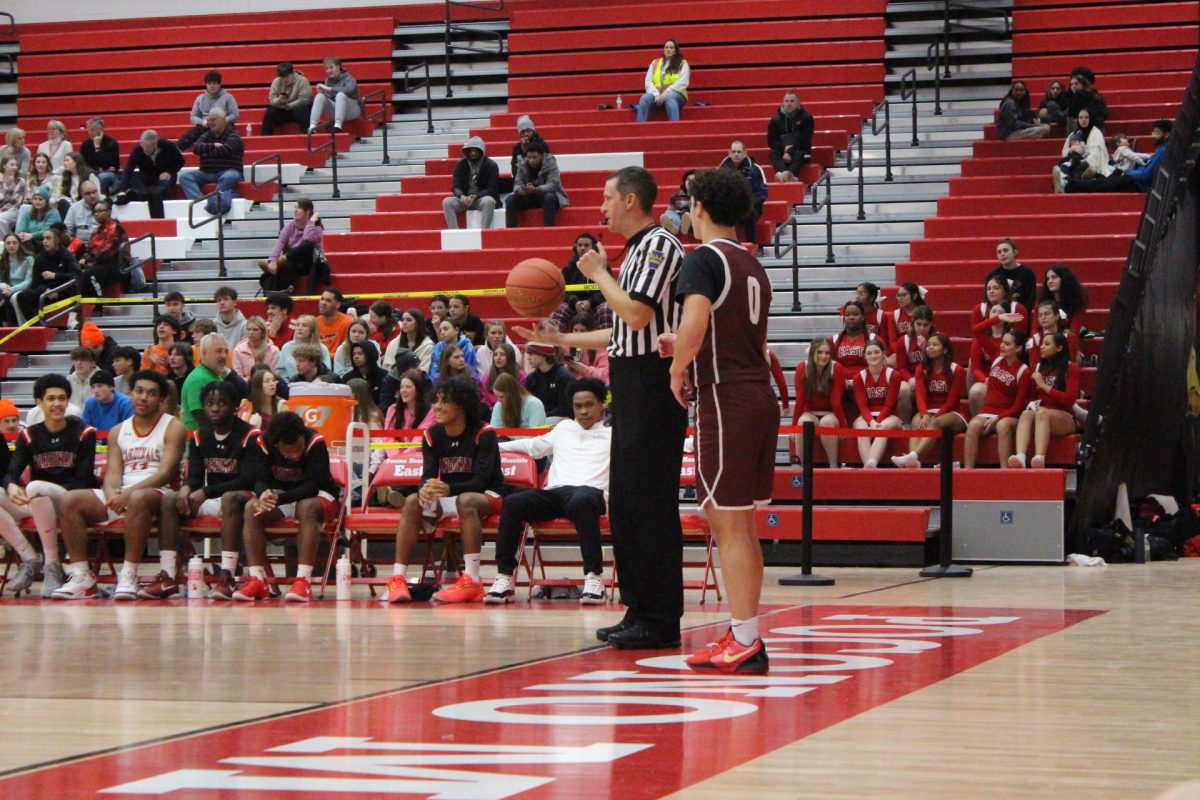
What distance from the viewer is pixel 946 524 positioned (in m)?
10.9

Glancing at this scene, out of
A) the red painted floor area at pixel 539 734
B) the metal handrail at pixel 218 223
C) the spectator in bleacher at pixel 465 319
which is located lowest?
the red painted floor area at pixel 539 734

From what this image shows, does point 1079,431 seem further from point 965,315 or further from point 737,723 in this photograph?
point 737,723

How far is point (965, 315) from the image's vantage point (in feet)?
49.0

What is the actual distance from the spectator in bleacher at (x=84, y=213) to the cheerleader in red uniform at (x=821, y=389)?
949 centimetres

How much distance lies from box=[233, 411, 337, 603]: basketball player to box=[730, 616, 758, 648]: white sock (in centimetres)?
431

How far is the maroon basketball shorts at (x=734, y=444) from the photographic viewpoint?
568cm

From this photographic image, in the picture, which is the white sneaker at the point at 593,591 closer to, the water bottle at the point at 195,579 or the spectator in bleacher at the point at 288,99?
the water bottle at the point at 195,579

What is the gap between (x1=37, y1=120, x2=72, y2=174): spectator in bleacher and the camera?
20.2m

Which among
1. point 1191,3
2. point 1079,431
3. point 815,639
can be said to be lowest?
point 815,639

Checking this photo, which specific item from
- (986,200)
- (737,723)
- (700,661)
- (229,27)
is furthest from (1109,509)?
(229,27)

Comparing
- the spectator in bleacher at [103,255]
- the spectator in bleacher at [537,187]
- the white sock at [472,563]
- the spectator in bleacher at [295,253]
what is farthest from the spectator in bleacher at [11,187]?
the white sock at [472,563]

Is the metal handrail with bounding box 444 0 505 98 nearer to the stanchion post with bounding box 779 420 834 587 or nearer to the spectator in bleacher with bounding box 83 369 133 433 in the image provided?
the spectator in bleacher with bounding box 83 369 133 433

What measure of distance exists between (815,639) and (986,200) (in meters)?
11.1

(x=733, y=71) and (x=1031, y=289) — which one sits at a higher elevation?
(x=733, y=71)
